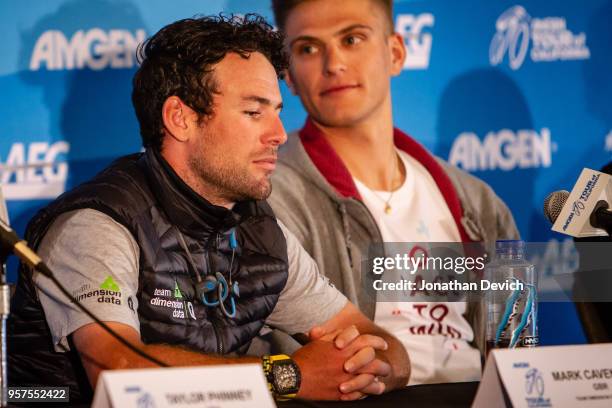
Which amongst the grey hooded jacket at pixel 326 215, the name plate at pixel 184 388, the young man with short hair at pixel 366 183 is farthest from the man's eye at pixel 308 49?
the name plate at pixel 184 388

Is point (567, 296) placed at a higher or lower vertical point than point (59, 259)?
lower

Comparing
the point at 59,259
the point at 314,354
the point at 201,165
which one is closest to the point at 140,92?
the point at 201,165

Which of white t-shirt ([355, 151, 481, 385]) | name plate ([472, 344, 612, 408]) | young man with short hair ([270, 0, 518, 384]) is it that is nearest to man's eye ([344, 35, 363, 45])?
young man with short hair ([270, 0, 518, 384])

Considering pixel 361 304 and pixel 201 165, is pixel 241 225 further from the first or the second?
pixel 361 304

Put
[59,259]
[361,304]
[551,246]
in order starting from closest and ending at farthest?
[59,259] < [361,304] < [551,246]

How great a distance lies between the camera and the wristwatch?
80.9 inches

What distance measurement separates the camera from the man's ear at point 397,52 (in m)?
3.44

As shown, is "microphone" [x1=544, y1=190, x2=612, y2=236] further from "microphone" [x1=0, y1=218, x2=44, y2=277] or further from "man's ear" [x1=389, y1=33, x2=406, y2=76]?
"man's ear" [x1=389, y1=33, x2=406, y2=76]

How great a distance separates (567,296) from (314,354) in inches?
64.6

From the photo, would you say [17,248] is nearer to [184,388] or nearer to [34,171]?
[184,388]

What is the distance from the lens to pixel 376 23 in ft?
11.1

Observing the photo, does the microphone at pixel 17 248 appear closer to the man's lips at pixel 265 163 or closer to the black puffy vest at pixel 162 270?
the black puffy vest at pixel 162 270

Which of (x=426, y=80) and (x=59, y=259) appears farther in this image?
(x=426, y=80)

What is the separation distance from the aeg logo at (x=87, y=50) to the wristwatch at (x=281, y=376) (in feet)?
4.94
